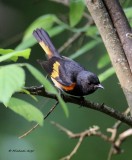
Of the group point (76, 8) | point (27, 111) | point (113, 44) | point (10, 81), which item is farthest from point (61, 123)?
point (10, 81)

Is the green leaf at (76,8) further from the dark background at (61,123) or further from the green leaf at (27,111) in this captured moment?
the dark background at (61,123)

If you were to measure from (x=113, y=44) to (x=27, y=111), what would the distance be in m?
0.66

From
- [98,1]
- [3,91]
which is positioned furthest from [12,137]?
[3,91]

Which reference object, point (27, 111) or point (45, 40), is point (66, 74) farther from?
point (27, 111)

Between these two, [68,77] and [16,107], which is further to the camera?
[68,77]

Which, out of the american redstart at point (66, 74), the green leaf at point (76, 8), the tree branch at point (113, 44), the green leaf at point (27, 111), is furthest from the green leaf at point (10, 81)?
the green leaf at point (76, 8)

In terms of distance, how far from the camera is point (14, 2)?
5.77 m

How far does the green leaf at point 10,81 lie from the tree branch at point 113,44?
72 centimetres

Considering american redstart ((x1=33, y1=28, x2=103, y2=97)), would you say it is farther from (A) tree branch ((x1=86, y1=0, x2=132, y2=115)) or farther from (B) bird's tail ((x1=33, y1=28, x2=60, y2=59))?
(A) tree branch ((x1=86, y1=0, x2=132, y2=115))

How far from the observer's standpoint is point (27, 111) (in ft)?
5.13

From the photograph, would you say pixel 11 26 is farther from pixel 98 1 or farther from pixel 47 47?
pixel 98 1

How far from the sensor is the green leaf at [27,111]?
1511 millimetres

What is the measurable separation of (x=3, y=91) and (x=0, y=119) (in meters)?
3.71

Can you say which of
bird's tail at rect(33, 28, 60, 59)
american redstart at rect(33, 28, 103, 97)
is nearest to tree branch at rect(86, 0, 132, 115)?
american redstart at rect(33, 28, 103, 97)
